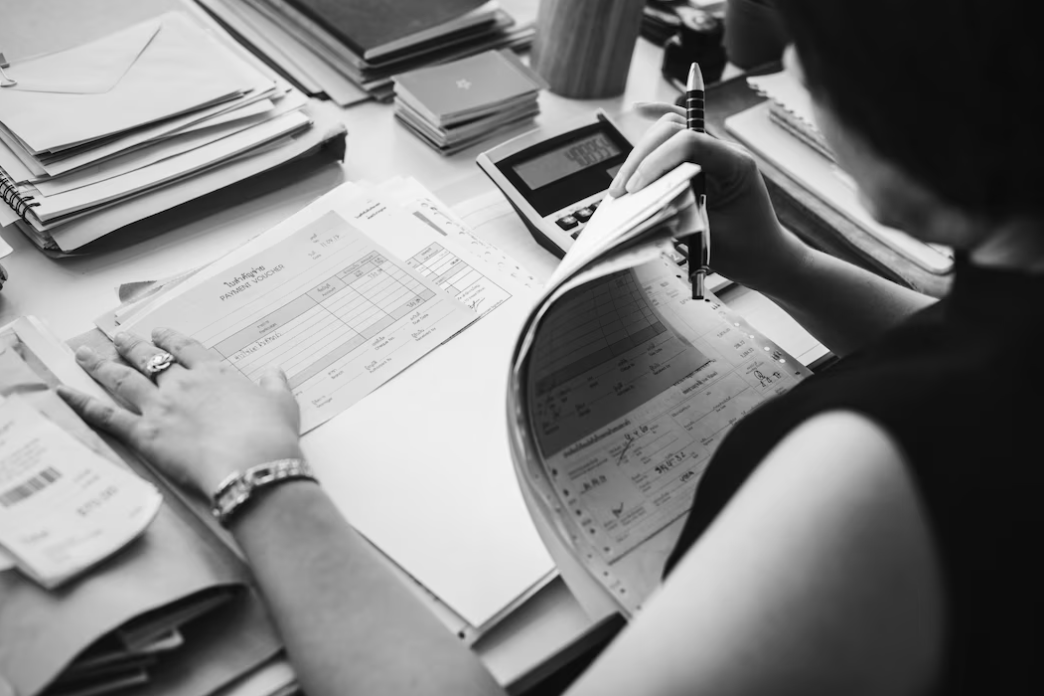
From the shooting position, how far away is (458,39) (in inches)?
50.4

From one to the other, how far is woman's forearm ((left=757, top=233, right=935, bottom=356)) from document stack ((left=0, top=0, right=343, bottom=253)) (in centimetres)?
58

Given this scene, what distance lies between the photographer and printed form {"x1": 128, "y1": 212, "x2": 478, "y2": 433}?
0.81m

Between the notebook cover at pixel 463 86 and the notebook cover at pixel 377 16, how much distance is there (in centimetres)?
9

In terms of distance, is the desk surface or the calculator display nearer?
the desk surface

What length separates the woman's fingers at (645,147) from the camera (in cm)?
85

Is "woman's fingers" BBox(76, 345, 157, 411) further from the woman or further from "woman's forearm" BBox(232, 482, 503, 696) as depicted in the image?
the woman

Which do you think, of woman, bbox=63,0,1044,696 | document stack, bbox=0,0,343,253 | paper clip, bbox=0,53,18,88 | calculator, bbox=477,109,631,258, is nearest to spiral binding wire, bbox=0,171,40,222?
document stack, bbox=0,0,343,253

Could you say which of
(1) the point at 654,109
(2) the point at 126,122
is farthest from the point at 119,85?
(1) the point at 654,109

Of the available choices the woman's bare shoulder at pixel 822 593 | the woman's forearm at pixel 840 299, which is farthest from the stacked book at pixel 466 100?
the woman's bare shoulder at pixel 822 593

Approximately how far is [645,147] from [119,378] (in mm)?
545

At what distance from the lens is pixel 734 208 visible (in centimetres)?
89

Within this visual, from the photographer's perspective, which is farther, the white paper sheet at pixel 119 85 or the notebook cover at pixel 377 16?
the notebook cover at pixel 377 16

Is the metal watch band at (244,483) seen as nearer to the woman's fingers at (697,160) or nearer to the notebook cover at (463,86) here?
the woman's fingers at (697,160)

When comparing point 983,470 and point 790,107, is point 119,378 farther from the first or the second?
point 790,107
